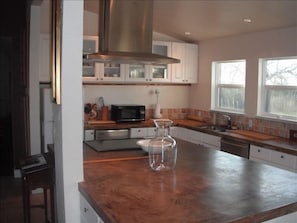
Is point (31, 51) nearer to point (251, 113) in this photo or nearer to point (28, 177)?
point (28, 177)

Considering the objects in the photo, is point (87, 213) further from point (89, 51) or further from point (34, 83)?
point (89, 51)

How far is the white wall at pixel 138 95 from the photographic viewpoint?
553 centimetres

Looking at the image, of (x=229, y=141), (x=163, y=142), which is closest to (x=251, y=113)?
(x=229, y=141)

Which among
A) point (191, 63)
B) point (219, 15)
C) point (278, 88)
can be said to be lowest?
point (278, 88)

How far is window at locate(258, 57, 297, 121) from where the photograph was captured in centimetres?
430

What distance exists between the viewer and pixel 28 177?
290 centimetres

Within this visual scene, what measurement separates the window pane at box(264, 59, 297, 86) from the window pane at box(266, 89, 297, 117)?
0.12 metres

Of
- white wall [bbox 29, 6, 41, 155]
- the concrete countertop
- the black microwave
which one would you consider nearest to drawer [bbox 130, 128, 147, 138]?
the concrete countertop

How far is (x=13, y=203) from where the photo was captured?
13.3 feet

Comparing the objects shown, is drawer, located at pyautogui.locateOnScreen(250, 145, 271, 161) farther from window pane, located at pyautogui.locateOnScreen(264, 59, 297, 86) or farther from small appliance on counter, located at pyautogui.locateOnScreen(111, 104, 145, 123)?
small appliance on counter, located at pyautogui.locateOnScreen(111, 104, 145, 123)

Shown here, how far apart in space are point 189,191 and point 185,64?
4.18 metres

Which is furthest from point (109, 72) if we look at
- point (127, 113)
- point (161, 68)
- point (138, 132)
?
point (138, 132)

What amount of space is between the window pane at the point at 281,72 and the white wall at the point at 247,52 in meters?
0.15

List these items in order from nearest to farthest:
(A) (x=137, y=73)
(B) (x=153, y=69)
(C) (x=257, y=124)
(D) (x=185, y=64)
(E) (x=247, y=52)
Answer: (C) (x=257, y=124), (E) (x=247, y=52), (A) (x=137, y=73), (B) (x=153, y=69), (D) (x=185, y=64)
